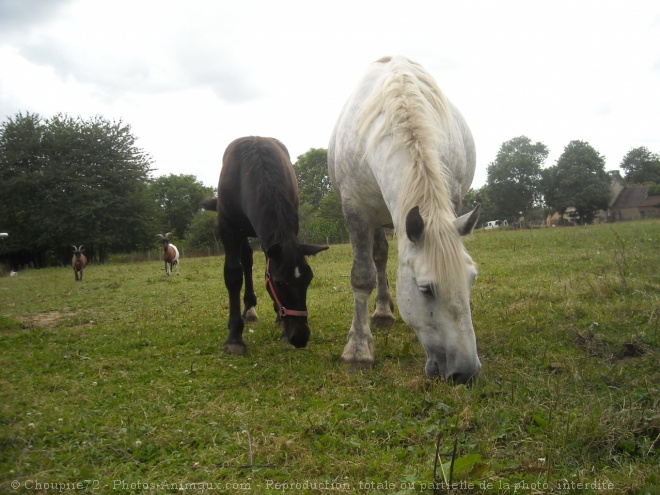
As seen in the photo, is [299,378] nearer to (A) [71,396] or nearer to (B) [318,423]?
(B) [318,423]

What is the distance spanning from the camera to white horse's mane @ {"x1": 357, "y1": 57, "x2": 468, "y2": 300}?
8.91 feet

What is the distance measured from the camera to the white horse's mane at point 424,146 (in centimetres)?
272

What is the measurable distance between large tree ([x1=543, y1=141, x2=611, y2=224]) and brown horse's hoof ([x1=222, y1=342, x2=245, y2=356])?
57485mm

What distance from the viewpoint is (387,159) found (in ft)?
11.0

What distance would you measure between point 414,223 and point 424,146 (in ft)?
2.48

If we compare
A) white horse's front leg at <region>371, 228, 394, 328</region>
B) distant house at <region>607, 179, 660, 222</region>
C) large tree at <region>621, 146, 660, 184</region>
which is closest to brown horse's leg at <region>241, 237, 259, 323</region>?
white horse's front leg at <region>371, 228, 394, 328</region>

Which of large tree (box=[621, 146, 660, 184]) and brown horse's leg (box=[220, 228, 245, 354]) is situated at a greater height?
large tree (box=[621, 146, 660, 184])

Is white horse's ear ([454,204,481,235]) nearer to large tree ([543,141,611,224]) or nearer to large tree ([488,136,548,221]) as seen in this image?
large tree ([543,141,611,224])

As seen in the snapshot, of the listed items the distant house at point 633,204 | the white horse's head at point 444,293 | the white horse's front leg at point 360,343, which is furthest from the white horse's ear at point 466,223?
the distant house at point 633,204

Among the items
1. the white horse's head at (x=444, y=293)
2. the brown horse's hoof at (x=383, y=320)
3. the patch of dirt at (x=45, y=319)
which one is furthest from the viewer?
the patch of dirt at (x=45, y=319)

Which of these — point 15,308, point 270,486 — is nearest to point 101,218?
point 15,308

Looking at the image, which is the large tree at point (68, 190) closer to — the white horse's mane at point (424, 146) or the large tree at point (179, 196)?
the large tree at point (179, 196)

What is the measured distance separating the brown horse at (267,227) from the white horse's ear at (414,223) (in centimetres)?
140

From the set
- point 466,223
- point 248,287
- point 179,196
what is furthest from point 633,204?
point 466,223
